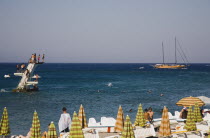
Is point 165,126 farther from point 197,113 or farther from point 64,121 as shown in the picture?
point 64,121

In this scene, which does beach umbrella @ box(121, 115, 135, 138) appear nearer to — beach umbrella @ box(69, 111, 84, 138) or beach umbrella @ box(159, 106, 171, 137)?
beach umbrella @ box(69, 111, 84, 138)

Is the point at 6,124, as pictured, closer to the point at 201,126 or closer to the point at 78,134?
the point at 78,134

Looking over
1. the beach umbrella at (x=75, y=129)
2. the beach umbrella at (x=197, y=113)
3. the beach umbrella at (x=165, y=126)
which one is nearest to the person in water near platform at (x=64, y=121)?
the beach umbrella at (x=75, y=129)

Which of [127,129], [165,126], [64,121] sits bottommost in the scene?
[165,126]

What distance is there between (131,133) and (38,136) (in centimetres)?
392

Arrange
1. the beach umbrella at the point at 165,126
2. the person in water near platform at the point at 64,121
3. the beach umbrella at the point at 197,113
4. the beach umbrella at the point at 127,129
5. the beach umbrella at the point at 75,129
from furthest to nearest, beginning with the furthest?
the beach umbrella at the point at 197,113 < the person in water near platform at the point at 64,121 < the beach umbrella at the point at 165,126 < the beach umbrella at the point at 75,129 < the beach umbrella at the point at 127,129

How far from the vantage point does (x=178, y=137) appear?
11.8 m

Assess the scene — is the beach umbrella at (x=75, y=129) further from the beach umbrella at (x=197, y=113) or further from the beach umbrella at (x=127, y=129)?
the beach umbrella at (x=197, y=113)

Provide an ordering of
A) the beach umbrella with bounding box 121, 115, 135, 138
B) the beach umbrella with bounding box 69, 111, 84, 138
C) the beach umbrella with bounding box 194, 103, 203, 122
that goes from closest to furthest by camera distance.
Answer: the beach umbrella with bounding box 121, 115, 135, 138
the beach umbrella with bounding box 69, 111, 84, 138
the beach umbrella with bounding box 194, 103, 203, 122

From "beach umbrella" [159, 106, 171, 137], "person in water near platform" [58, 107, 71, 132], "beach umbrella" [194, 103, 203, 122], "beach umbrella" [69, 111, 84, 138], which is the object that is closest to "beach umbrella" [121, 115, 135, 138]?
"beach umbrella" [69, 111, 84, 138]

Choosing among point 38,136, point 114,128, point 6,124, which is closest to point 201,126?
point 114,128

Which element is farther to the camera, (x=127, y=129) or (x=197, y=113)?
(x=197, y=113)

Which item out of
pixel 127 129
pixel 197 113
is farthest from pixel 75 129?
pixel 197 113

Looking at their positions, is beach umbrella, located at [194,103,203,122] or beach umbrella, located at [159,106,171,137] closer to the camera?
beach umbrella, located at [159,106,171,137]
